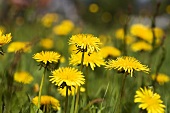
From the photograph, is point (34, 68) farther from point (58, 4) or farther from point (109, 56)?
point (58, 4)

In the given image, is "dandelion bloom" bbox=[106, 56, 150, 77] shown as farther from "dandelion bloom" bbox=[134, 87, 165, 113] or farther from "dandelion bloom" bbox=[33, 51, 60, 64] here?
"dandelion bloom" bbox=[33, 51, 60, 64]

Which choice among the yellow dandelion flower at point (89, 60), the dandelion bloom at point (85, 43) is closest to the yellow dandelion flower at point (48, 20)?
the yellow dandelion flower at point (89, 60)

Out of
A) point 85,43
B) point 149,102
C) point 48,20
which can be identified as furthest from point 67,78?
point 48,20

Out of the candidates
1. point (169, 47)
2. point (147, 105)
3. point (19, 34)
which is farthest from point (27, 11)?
point (147, 105)

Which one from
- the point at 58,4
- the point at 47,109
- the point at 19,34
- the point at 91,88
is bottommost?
the point at 47,109

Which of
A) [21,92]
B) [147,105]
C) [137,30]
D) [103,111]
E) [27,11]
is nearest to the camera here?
[147,105]

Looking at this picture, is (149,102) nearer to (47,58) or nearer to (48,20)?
(47,58)

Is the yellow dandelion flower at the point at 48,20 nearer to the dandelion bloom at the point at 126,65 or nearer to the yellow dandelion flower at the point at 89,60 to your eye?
the yellow dandelion flower at the point at 89,60

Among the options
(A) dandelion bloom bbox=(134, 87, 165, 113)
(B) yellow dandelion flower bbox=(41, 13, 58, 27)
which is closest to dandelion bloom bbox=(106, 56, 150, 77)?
(A) dandelion bloom bbox=(134, 87, 165, 113)
